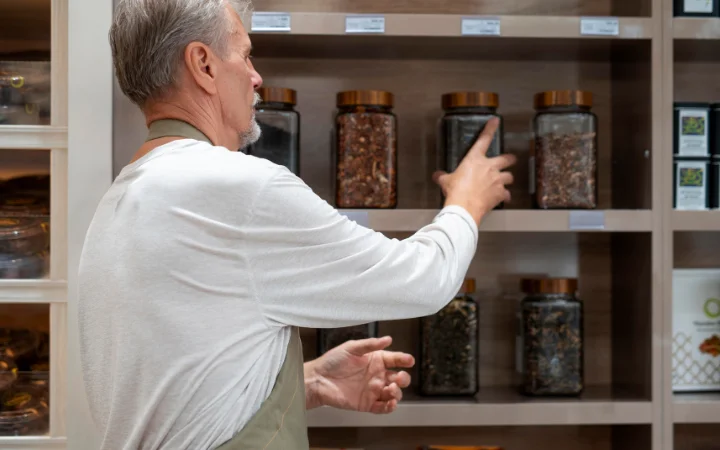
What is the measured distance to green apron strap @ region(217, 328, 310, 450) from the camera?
944 millimetres

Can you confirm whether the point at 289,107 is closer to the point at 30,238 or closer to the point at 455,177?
the point at 455,177

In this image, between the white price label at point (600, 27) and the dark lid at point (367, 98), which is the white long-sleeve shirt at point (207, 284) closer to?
the dark lid at point (367, 98)

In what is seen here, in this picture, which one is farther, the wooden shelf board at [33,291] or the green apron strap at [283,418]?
the wooden shelf board at [33,291]

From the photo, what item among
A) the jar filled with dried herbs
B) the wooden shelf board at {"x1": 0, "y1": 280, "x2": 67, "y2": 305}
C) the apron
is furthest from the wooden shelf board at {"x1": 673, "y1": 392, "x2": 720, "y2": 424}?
the wooden shelf board at {"x1": 0, "y1": 280, "x2": 67, "y2": 305}

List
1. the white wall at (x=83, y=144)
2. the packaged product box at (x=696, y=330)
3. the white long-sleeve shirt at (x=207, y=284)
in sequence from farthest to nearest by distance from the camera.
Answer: the packaged product box at (x=696, y=330) → the white wall at (x=83, y=144) → the white long-sleeve shirt at (x=207, y=284)

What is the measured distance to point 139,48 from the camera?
1001 mm

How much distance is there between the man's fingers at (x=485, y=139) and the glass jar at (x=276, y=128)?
13.9 inches

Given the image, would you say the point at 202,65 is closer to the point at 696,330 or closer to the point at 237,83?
the point at 237,83

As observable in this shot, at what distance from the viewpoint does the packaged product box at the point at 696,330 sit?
1.70 m

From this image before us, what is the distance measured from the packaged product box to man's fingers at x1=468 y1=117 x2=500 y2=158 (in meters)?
0.59

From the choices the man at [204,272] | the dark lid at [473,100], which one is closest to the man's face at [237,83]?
the man at [204,272]

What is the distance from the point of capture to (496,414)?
5.00 ft

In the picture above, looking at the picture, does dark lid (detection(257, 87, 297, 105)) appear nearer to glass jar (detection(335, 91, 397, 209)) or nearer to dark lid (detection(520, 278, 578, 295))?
glass jar (detection(335, 91, 397, 209))

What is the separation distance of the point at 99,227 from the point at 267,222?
0.23 metres
